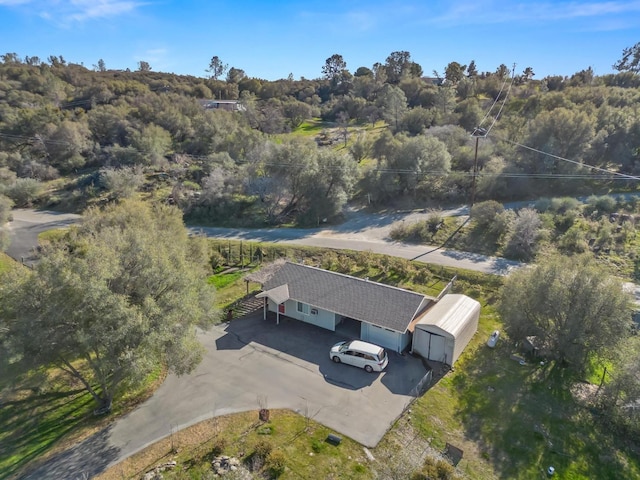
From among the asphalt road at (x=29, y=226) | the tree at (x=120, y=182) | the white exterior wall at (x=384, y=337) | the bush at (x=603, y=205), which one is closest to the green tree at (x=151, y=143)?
the tree at (x=120, y=182)

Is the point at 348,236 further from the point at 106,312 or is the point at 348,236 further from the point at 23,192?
the point at 23,192

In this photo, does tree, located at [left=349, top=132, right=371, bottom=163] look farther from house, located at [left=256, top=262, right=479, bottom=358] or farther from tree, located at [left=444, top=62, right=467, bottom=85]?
tree, located at [left=444, top=62, right=467, bottom=85]

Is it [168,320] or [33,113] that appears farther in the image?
[33,113]

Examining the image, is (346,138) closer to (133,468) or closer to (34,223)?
(34,223)

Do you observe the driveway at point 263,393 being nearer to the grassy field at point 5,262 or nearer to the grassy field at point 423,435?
the grassy field at point 423,435

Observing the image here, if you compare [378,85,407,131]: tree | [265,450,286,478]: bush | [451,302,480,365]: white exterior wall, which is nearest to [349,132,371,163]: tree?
[378,85,407,131]: tree

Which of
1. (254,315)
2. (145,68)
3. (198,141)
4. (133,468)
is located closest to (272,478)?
(133,468)
